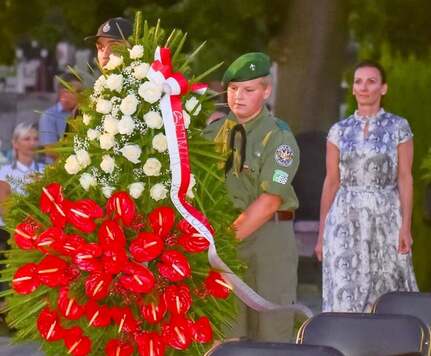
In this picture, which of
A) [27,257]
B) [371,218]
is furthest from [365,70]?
[27,257]

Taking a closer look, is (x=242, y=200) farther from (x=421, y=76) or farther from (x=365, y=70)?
(x=421, y=76)

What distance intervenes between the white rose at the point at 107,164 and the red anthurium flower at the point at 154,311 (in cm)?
65

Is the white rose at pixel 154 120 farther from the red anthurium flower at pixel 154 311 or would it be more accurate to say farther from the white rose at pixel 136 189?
the red anthurium flower at pixel 154 311

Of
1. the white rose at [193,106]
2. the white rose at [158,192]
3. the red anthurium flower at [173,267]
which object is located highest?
the white rose at [193,106]

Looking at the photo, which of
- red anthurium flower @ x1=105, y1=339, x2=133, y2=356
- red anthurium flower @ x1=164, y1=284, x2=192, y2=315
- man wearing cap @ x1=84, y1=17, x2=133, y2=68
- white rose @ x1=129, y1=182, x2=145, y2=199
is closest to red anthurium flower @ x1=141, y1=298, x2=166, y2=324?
red anthurium flower @ x1=164, y1=284, x2=192, y2=315

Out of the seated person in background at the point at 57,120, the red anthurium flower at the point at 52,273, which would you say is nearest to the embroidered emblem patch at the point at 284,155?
the red anthurium flower at the point at 52,273

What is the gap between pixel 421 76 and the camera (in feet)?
54.9

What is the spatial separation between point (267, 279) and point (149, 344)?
4.79 feet

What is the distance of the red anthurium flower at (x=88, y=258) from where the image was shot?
8219 mm

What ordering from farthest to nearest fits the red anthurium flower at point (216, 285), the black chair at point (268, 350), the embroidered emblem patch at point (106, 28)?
the embroidered emblem patch at point (106, 28), the red anthurium flower at point (216, 285), the black chair at point (268, 350)

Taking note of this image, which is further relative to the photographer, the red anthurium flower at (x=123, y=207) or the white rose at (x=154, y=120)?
the white rose at (x=154, y=120)

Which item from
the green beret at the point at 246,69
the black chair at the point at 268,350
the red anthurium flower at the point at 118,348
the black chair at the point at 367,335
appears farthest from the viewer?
the green beret at the point at 246,69

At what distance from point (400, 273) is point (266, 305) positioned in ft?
11.1

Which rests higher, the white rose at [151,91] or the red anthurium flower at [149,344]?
the white rose at [151,91]
